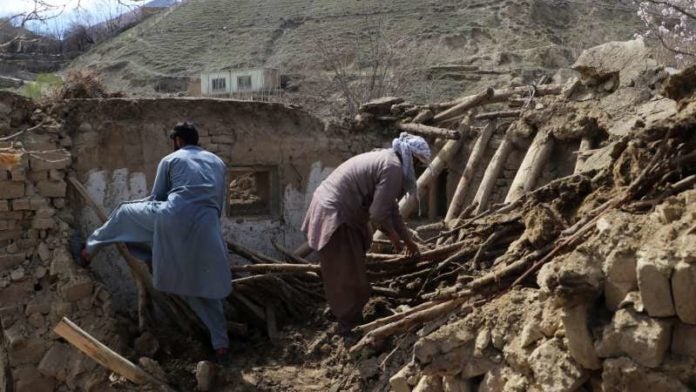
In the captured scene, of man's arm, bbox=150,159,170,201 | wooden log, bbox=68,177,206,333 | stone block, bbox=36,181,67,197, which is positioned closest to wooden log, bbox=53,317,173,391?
wooden log, bbox=68,177,206,333

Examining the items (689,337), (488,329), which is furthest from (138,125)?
(689,337)

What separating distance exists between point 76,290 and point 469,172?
11.5 ft

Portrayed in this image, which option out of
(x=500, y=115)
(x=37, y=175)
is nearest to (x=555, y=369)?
(x=500, y=115)

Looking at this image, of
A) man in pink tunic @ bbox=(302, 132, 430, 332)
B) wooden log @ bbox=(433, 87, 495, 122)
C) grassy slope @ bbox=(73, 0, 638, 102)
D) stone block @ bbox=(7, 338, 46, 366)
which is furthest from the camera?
grassy slope @ bbox=(73, 0, 638, 102)

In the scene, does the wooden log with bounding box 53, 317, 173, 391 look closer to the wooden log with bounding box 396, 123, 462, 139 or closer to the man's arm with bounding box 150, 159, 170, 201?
the man's arm with bounding box 150, 159, 170, 201

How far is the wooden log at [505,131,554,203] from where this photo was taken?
654 cm

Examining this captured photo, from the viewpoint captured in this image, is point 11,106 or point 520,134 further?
point 520,134

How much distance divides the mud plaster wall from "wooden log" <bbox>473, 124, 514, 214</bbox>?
1353mm

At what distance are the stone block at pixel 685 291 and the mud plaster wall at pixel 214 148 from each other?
4597 millimetres

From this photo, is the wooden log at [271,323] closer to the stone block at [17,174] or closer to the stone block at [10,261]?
the stone block at [10,261]

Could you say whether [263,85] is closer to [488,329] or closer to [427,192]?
[427,192]

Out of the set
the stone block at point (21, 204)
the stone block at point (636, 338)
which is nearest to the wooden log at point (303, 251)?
the stone block at point (21, 204)

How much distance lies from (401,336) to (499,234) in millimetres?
905

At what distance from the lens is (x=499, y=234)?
513 cm
